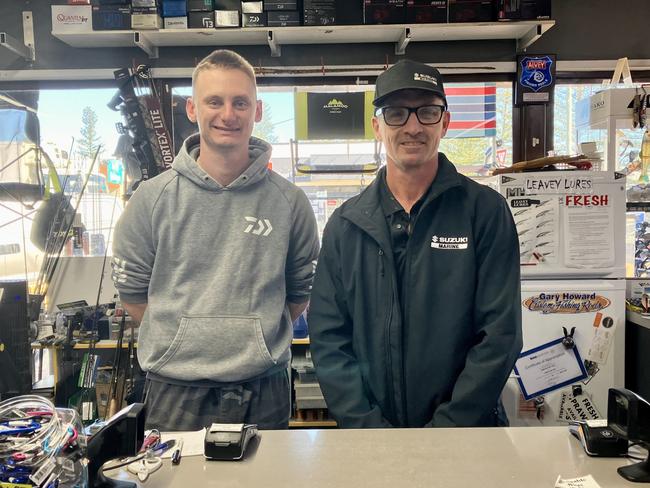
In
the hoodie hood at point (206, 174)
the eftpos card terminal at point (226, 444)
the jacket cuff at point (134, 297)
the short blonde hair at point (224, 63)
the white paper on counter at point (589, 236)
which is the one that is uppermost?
the short blonde hair at point (224, 63)

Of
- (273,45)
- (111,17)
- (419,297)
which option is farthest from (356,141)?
(419,297)

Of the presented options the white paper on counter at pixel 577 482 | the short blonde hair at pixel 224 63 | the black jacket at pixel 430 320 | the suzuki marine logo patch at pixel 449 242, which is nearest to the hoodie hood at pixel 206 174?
the short blonde hair at pixel 224 63

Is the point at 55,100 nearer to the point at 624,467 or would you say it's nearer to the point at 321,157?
the point at 321,157

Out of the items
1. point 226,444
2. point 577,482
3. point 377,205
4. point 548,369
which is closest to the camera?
point 577,482

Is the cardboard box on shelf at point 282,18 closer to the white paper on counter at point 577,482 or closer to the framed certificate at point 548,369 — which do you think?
the framed certificate at point 548,369

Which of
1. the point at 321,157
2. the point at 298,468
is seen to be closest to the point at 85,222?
the point at 321,157

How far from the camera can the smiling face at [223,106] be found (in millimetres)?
1609

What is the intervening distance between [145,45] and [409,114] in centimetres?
260

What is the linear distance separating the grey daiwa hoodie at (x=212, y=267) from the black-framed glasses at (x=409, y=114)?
1.43ft

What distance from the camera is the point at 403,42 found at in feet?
11.1

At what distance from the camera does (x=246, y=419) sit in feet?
5.02

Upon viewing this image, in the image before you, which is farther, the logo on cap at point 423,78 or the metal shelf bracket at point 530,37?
the metal shelf bracket at point 530,37

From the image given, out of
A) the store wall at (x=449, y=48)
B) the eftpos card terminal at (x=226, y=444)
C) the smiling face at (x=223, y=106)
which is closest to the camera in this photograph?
the eftpos card terminal at (x=226, y=444)

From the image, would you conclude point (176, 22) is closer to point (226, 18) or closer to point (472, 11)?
point (226, 18)
